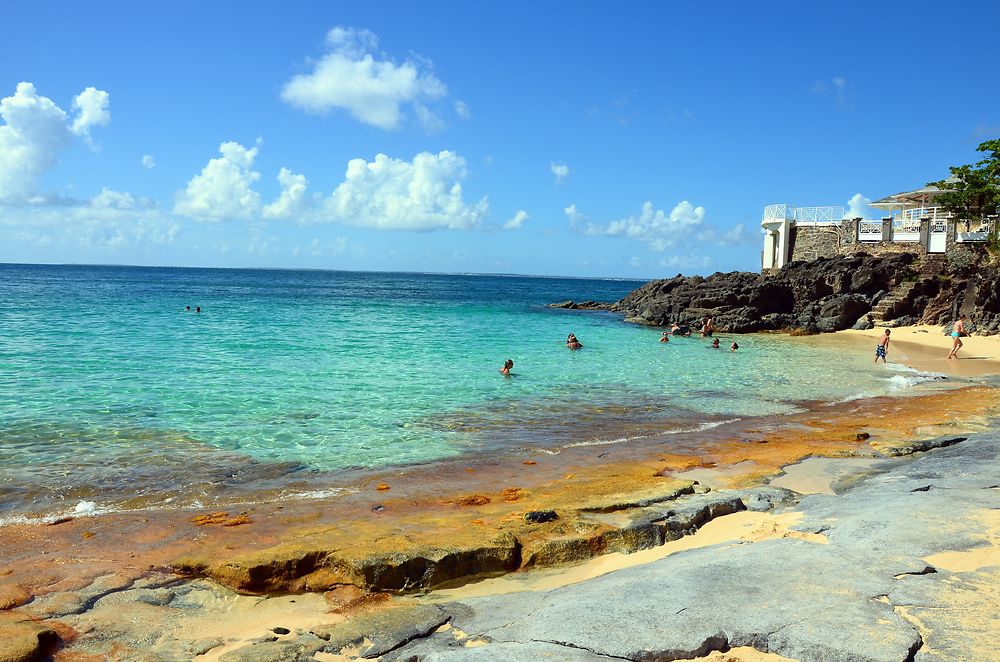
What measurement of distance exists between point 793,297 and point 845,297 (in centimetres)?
344

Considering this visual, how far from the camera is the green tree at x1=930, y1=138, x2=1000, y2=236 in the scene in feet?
120

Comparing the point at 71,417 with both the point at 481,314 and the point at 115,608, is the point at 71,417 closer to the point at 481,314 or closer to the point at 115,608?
the point at 115,608

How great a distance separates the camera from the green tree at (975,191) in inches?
1439

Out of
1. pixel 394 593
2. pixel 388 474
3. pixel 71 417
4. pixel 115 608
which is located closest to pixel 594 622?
pixel 394 593

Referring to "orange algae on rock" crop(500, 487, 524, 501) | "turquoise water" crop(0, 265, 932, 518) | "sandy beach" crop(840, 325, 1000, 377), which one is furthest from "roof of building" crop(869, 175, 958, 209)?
"orange algae on rock" crop(500, 487, 524, 501)

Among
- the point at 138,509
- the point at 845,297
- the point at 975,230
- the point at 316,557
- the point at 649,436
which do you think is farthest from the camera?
the point at 845,297

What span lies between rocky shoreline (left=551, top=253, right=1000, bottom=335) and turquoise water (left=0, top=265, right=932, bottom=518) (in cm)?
763

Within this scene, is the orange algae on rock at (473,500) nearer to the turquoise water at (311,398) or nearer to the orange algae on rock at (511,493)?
the orange algae on rock at (511,493)

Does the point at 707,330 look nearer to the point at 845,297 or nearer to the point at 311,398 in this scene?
the point at 845,297

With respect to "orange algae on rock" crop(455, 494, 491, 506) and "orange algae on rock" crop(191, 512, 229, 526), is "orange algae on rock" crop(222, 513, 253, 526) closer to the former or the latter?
"orange algae on rock" crop(191, 512, 229, 526)

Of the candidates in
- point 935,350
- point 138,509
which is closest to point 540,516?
point 138,509

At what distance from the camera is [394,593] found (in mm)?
5855

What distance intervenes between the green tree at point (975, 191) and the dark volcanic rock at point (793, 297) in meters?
3.50

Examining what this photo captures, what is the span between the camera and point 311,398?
52.9 ft
